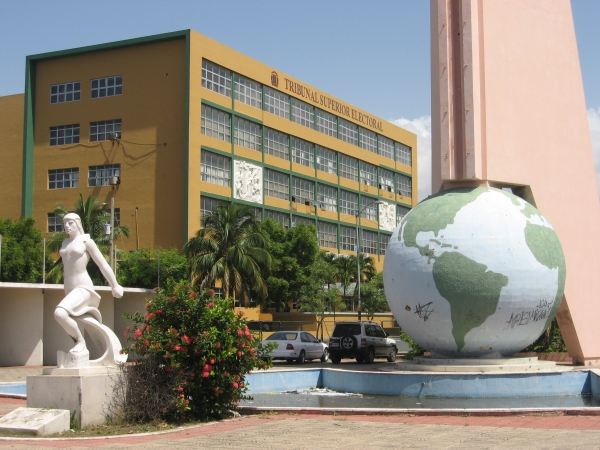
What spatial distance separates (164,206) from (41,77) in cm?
1430

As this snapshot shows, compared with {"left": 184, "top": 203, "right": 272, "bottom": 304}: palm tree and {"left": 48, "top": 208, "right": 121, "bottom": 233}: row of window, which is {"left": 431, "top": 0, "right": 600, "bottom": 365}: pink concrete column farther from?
{"left": 48, "top": 208, "right": 121, "bottom": 233}: row of window

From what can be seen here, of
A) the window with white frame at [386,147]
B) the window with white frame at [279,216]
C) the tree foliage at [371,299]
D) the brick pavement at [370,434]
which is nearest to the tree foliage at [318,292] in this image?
the tree foliage at [371,299]

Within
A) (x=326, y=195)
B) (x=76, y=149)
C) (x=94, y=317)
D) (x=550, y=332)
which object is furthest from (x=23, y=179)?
(x=94, y=317)

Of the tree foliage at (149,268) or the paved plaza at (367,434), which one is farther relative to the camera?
the tree foliage at (149,268)

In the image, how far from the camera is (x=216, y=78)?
54.8 meters

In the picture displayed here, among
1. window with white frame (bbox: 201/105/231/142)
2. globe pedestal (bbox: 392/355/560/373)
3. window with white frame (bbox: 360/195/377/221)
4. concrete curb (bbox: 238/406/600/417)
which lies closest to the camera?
concrete curb (bbox: 238/406/600/417)

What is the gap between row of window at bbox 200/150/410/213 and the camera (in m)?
53.8

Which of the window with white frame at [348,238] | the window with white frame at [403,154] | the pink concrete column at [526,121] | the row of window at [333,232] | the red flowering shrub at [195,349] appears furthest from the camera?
the window with white frame at [403,154]

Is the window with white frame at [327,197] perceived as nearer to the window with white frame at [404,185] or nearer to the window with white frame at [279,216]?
the window with white frame at [279,216]

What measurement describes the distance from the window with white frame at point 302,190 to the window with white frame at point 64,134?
17570mm

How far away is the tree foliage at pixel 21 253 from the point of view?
148 ft

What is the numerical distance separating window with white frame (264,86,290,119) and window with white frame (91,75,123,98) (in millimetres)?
11614

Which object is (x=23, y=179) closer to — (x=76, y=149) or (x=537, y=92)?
(x=76, y=149)

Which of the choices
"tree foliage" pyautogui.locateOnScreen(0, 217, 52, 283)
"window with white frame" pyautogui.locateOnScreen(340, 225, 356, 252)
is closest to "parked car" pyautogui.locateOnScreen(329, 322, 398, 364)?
"tree foliage" pyautogui.locateOnScreen(0, 217, 52, 283)
